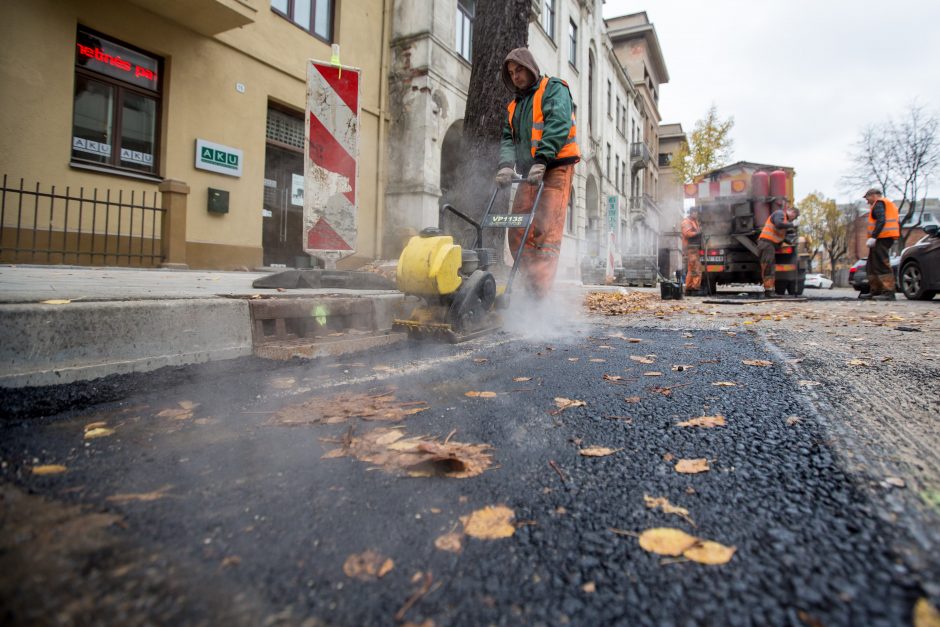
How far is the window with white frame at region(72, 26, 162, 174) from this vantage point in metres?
6.98

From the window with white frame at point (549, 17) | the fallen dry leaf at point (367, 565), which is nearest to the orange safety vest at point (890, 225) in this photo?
the fallen dry leaf at point (367, 565)

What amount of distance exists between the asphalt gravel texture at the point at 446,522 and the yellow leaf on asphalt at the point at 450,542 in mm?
19

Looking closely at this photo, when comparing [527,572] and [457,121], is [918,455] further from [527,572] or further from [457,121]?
[457,121]

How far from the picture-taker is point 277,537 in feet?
3.16

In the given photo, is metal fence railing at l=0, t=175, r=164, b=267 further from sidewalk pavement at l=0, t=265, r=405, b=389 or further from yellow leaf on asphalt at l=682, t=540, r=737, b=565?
yellow leaf on asphalt at l=682, t=540, r=737, b=565

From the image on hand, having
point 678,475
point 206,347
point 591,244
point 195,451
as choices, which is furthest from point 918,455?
point 591,244

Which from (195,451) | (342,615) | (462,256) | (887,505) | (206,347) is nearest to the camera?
(342,615)

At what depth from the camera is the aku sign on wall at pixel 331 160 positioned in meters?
4.55

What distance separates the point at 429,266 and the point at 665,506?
2.34 m

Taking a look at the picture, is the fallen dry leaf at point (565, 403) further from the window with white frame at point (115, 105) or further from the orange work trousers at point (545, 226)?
the window with white frame at point (115, 105)

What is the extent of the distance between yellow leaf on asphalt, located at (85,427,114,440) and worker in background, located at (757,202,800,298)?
10154 millimetres

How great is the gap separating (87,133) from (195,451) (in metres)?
8.14

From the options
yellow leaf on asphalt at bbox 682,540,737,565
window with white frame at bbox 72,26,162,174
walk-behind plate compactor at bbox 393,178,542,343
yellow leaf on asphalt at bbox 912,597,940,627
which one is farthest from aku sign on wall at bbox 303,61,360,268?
window with white frame at bbox 72,26,162,174

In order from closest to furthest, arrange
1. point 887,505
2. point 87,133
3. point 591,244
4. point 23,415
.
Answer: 1. point 887,505
2. point 23,415
3. point 87,133
4. point 591,244
